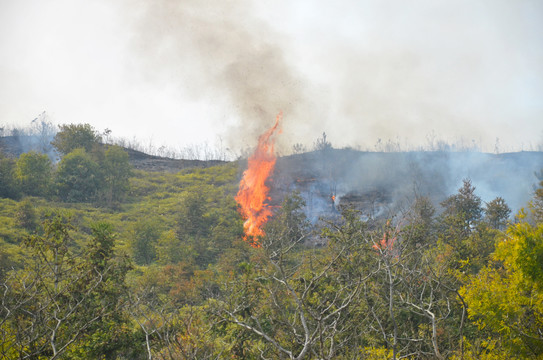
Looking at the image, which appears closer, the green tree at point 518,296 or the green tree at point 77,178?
the green tree at point 518,296

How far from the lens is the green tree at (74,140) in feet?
206

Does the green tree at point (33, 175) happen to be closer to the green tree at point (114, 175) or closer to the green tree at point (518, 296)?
the green tree at point (114, 175)

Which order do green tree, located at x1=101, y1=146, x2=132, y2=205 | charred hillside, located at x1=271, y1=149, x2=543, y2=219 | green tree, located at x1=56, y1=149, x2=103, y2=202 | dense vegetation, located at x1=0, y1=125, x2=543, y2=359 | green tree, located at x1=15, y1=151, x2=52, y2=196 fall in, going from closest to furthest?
dense vegetation, located at x1=0, y1=125, x2=543, y2=359
green tree, located at x1=15, y1=151, x2=52, y2=196
green tree, located at x1=56, y1=149, x2=103, y2=202
green tree, located at x1=101, y1=146, x2=132, y2=205
charred hillside, located at x1=271, y1=149, x2=543, y2=219

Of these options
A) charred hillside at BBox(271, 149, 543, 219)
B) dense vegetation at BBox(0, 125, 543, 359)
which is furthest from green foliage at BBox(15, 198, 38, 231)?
charred hillside at BBox(271, 149, 543, 219)

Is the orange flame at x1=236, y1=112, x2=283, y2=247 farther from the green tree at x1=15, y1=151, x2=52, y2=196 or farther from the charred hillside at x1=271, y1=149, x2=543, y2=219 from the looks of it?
the green tree at x1=15, y1=151, x2=52, y2=196

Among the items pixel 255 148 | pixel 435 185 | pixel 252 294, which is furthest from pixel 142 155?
pixel 252 294

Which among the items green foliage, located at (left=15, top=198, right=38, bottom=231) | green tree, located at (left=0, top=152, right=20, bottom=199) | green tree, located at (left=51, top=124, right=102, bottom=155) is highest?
green tree, located at (left=51, top=124, right=102, bottom=155)

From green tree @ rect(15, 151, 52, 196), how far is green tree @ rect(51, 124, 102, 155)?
8.71 meters

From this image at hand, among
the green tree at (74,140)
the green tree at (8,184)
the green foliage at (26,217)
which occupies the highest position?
the green tree at (74,140)

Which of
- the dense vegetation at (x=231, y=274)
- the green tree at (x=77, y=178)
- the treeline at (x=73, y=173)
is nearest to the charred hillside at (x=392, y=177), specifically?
the dense vegetation at (x=231, y=274)

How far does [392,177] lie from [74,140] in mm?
50808

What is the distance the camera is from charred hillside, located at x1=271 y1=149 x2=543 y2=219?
61.3 metres

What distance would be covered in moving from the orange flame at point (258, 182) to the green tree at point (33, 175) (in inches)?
994

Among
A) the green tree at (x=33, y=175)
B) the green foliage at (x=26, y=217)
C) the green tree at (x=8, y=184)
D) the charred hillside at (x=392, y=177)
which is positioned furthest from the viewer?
the charred hillside at (x=392, y=177)
